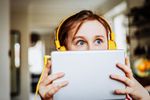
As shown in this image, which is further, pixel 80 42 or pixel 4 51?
pixel 4 51

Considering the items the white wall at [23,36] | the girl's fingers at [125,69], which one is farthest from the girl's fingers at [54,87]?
the white wall at [23,36]


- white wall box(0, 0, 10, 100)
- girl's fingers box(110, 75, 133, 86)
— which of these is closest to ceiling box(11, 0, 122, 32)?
white wall box(0, 0, 10, 100)

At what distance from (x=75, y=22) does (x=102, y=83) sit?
0.51 feet

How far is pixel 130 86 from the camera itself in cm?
49

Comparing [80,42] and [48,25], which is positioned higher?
[48,25]

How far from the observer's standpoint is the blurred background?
6.97ft

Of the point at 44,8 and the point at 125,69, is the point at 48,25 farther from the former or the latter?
the point at 125,69

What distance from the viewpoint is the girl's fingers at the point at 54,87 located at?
47cm

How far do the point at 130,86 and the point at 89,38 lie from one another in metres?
0.13

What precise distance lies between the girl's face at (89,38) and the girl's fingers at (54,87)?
0.10 meters

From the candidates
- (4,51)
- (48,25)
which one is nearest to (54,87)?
(4,51)

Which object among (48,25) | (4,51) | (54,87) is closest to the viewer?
(54,87)

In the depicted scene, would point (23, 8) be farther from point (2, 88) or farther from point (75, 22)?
point (75, 22)

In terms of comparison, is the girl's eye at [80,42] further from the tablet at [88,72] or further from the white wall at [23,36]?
the white wall at [23,36]
